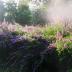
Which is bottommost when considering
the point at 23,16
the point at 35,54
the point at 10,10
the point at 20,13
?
the point at 35,54

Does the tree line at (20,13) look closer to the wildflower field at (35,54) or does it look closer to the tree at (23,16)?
the tree at (23,16)

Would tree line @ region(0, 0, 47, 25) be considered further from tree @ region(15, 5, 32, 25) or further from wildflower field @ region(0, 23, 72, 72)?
wildflower field @ region(0, 23, 72, 72)

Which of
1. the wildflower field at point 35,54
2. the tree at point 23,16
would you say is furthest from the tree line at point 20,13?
the wildflower field at point 35,54

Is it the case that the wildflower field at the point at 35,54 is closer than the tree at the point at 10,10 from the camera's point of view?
Yes

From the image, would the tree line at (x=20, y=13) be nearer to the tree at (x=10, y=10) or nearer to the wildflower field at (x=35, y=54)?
the tree at (x=10, y=10)

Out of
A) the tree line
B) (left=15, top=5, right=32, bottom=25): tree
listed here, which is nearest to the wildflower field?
the tree line

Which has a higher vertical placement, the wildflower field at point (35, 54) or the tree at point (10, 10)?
the tree at point (10, 10)

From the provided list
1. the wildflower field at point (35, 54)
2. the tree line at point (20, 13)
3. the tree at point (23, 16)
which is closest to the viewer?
the wildflower field at point (35, 54)

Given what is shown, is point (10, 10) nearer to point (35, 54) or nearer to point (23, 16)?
point (23, 16)

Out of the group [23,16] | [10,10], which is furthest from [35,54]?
[10,10]

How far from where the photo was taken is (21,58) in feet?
22.4

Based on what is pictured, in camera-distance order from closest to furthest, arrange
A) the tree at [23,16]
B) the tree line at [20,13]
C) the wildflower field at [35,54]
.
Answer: the wildflower field at [35,54]
the tree line at [20,13]
the tree at [23,16]

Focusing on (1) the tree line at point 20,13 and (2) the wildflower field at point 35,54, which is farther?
(1) the tree line at point 20,13

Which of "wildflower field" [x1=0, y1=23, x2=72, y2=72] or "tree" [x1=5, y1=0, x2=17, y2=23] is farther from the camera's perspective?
"tree" [x1=5, y1=0, x2=17, y2=23]
